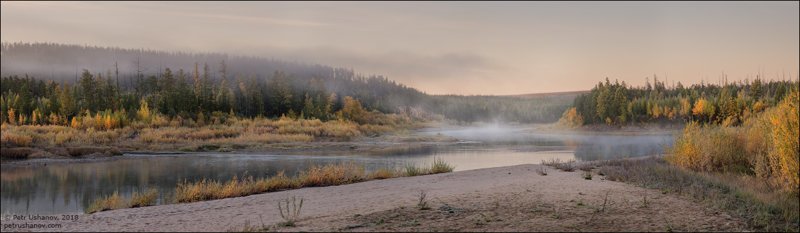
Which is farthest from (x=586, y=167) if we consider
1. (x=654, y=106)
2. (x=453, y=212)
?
(x=654, y=106)

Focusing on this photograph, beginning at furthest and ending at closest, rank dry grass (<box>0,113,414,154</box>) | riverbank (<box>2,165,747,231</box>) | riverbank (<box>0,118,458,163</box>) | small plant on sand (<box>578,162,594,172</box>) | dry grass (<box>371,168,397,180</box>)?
dry grass (<box>0,113,414,154</box>) → riverbank (<box>0,118,458,163</box>) → small plant on sand (<box>578,162,594,172</box>) → dry grass (<box>371,168,397,180</box>) → riverbank (<box>2,165,747,231</box>)

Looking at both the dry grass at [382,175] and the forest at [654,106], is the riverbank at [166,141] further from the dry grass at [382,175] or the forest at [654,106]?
the forest at [654,106]

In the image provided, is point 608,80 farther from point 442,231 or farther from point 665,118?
point 442,231

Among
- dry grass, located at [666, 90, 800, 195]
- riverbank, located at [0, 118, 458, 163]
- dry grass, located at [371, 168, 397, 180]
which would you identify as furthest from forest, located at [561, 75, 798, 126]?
dry grass, located at [371, 168, 397, 180]

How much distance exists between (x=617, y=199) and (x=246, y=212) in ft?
30.5

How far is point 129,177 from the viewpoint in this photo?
28297 mm

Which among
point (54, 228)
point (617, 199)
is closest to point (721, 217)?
point (617, 199)

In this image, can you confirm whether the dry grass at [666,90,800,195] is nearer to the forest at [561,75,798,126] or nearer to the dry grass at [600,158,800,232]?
the dry grass at [600,158,800,232]

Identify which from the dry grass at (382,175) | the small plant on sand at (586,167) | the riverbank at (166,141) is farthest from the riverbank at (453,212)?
the riverbank at (166,141)

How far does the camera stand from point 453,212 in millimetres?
12531

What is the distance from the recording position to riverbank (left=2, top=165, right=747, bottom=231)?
36.8 feet

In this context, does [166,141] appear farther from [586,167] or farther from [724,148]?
[724,148]

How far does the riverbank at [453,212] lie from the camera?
11203mm

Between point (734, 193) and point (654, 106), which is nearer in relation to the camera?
point (734, 193)
